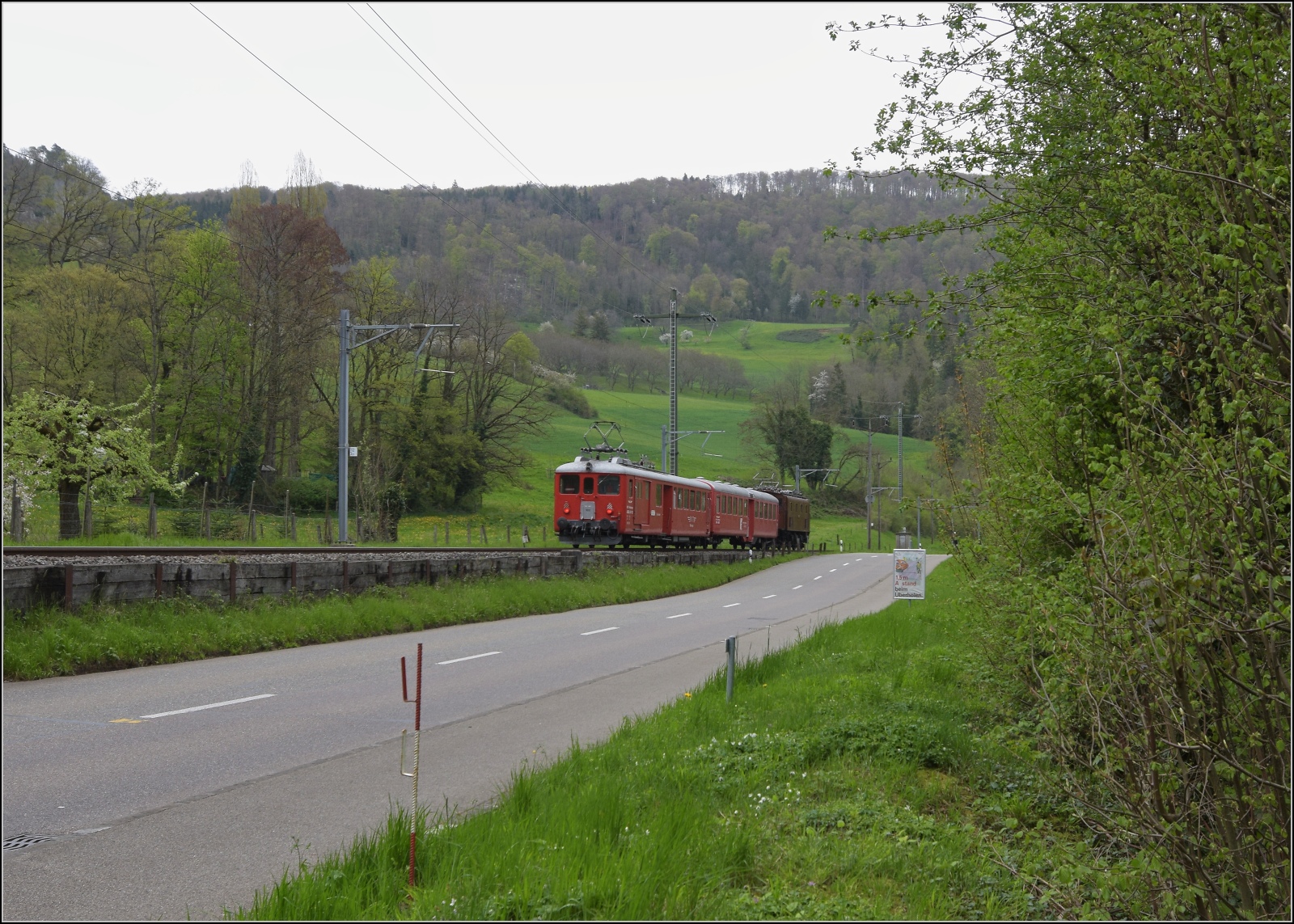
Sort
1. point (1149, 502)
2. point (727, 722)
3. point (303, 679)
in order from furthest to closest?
point (303, 679), point (727, 722), point (1149, 502)

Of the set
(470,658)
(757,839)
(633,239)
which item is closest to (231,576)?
(470,658)

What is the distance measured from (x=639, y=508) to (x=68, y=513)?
60.2ft

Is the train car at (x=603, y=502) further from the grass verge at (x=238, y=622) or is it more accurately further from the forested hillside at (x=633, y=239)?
the grass verge at (x=238, y=622)

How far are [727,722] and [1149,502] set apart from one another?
5511mm

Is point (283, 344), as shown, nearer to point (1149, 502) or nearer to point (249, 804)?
point (249, 804)

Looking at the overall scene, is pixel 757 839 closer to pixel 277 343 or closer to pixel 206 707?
pixel 206 707

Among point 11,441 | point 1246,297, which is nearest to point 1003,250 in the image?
point 1246,297

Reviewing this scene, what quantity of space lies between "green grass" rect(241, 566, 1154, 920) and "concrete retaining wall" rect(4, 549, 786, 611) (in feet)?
25.8

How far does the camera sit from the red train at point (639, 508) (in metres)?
37.7

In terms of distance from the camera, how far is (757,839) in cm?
570

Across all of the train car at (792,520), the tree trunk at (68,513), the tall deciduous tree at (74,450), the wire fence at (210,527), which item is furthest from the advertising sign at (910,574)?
the train car at (792,520)

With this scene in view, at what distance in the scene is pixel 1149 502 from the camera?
432cm

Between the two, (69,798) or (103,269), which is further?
(103,269)

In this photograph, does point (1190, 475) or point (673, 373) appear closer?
point (1190, 475)
